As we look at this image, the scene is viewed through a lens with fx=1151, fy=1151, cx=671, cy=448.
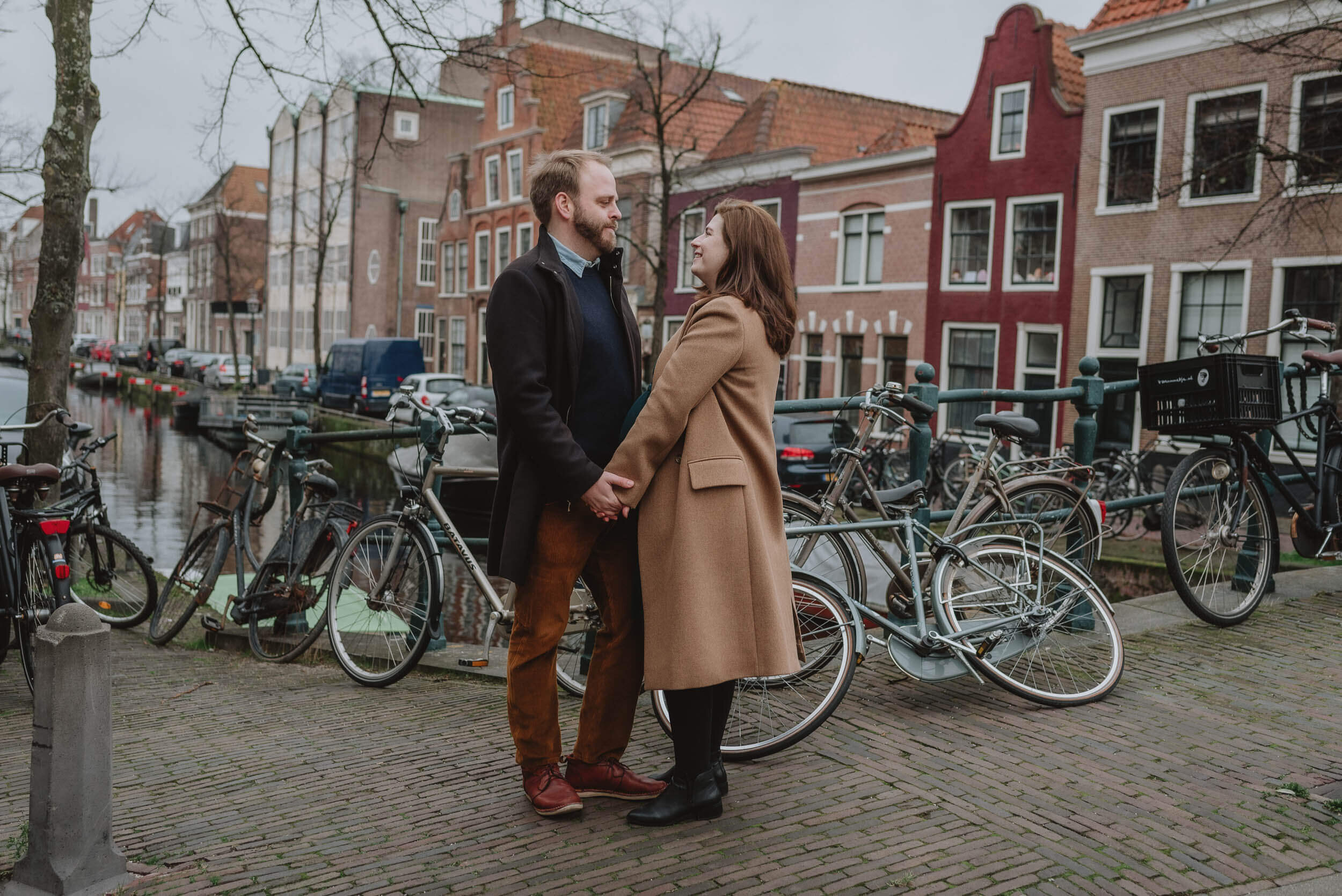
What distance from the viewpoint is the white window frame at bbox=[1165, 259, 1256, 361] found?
1717 cm

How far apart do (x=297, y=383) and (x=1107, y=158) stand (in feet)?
86.5

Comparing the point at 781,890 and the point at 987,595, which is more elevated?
the point at 987,595

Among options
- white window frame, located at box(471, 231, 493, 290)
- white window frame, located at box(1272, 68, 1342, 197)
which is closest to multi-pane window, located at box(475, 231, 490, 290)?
white window frame, located at box(471, 231, 493, 290)

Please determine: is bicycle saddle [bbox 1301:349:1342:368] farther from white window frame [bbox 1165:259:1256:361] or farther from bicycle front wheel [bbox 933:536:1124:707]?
white window frame [bbox 1165:259:1256:361]

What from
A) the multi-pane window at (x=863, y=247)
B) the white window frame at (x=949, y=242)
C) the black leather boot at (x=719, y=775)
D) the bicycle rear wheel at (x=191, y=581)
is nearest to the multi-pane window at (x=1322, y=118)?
the white window frame at (x=949, y=242)

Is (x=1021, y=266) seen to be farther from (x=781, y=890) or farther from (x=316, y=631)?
(x=781, y=890)

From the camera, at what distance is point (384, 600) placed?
4.62 metres

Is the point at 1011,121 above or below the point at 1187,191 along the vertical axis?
above

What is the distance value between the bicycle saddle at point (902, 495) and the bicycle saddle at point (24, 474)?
344 cm

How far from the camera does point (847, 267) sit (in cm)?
2420

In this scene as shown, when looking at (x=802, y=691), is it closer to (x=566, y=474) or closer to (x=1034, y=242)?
(x=566, y=474)

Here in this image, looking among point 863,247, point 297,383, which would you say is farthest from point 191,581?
point 297,383

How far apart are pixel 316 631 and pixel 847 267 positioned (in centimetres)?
2019

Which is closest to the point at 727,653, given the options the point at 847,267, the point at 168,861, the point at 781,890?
the point at 781,890
